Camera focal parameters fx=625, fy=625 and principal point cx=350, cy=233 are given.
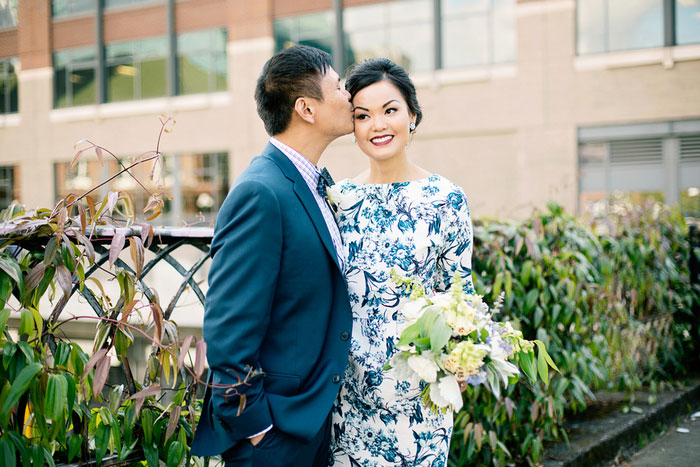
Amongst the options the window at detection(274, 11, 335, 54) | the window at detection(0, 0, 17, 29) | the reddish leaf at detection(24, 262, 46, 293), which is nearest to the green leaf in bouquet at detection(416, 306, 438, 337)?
the reddish leaf at detection(24, 262, 46, 293)

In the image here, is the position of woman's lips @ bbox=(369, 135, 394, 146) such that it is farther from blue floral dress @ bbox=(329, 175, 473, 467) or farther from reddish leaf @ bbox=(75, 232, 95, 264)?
reddish leaf @ bbox=(75, 232, 95, 264)

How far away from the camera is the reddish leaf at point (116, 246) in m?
1.93

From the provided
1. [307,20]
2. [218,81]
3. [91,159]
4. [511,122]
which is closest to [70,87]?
[91,159]

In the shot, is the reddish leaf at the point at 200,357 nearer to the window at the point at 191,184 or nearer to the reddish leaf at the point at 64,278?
the reddish leaf at the point at 64,278

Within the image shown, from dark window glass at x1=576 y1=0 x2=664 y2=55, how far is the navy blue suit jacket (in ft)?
58.3

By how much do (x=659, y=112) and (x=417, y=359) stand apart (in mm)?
17380

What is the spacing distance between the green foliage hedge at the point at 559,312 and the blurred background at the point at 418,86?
315 inches

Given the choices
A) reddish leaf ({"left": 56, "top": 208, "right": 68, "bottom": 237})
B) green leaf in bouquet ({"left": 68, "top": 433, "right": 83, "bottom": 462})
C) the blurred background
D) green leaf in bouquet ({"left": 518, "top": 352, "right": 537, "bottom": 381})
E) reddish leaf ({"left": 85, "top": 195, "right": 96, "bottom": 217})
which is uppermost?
the blurred background

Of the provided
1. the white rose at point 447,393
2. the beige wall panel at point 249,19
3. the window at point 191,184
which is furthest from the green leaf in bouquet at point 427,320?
the beige wall panel at point 249,19

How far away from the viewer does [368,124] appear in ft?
8.07

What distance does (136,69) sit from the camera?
Answer: 78.8 feet

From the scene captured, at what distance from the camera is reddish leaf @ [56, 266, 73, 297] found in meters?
1.84

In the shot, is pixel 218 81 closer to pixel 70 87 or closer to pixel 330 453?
pixel 70 87

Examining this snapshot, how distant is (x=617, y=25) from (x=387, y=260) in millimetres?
17661
